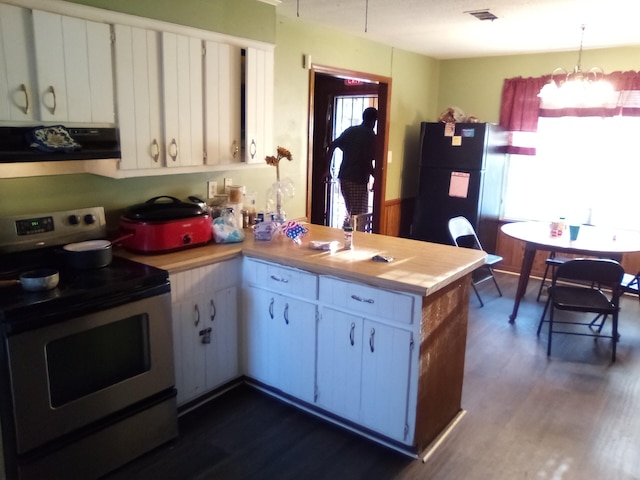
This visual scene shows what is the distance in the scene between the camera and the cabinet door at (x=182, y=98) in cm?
259

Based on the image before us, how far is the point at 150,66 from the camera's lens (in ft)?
8.25

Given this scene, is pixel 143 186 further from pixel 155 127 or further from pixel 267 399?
pixel 267 399

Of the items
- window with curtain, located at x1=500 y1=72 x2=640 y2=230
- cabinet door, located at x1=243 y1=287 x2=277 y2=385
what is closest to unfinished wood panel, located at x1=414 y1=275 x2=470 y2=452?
cabinet door, located at x1=243 y1=287 x2=277 y2=385

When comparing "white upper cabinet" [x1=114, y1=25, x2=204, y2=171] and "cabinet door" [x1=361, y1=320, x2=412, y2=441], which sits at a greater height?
"white upper cabinet" [x1=114, y1=25, x2=204, y2=171]

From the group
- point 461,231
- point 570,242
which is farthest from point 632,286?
point 461,231

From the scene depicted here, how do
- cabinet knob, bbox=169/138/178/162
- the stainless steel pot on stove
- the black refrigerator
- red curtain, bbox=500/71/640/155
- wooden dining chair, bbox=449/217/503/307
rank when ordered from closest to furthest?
the stainless steel pot on stove, cabinet knob, bbox=169/138/178/162, wooden dining chair, bbox=449/217/503/307, red curtain, bbox=500/71/640/155, the black refrigerator

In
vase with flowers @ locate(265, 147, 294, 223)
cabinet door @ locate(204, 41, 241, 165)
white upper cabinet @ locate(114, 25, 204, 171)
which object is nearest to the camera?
white upper cabinet @ locate(114, 25, 204, 171)

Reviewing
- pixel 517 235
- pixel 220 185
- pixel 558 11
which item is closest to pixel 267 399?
pixel 220 185

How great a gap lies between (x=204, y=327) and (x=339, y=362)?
28.9 inches

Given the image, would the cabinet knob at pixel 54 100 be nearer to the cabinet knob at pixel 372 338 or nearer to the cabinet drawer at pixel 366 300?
the cabinet drawer at pixel 366 300

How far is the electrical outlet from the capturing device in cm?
322

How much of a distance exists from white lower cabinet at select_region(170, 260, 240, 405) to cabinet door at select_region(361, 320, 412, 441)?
826mm

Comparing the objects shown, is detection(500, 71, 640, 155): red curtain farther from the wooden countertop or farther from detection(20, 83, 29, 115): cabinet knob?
detection(20, 83, 29, 115): cabinet knob

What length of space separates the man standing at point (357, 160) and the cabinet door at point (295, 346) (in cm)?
240
